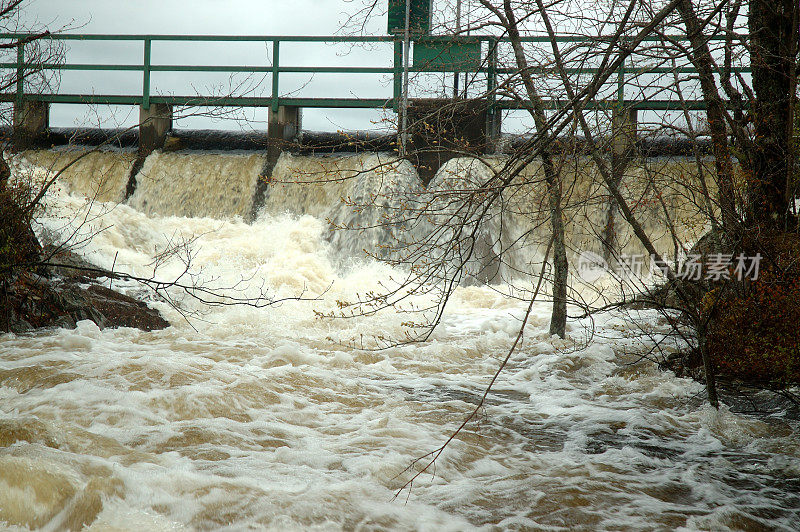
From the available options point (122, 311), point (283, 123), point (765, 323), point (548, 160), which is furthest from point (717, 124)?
point (283, 123)

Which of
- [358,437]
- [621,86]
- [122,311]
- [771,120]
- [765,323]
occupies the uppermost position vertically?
[771,120]

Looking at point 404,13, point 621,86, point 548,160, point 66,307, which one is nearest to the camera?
Answer: point 621,86

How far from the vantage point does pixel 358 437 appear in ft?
14.5

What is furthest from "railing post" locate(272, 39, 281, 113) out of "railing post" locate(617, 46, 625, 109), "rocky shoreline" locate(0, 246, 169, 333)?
"railing post" locate(617, 46, 625, 109)

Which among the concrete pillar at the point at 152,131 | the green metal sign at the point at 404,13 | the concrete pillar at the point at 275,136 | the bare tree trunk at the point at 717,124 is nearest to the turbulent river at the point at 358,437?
the bare tree trunk at the point at 717,124

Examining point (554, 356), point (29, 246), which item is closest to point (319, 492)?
point (554, 356)

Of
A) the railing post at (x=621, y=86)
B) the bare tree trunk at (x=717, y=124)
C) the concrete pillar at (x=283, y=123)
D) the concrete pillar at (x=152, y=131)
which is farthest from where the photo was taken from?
the concrete pillar at (x=152, y=131)

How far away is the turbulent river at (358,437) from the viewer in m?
3.25

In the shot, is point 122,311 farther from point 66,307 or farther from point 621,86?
point 621,86

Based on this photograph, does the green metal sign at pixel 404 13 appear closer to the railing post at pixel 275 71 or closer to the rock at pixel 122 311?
the railing post at pixel 275 71

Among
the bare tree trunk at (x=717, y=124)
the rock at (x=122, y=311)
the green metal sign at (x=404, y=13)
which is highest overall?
the green metal sign at (x=404, y=13)

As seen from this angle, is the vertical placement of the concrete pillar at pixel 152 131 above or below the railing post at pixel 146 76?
below

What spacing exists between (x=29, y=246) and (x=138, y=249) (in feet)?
14.9

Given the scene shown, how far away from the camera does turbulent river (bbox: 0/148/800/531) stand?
3.25 meters
